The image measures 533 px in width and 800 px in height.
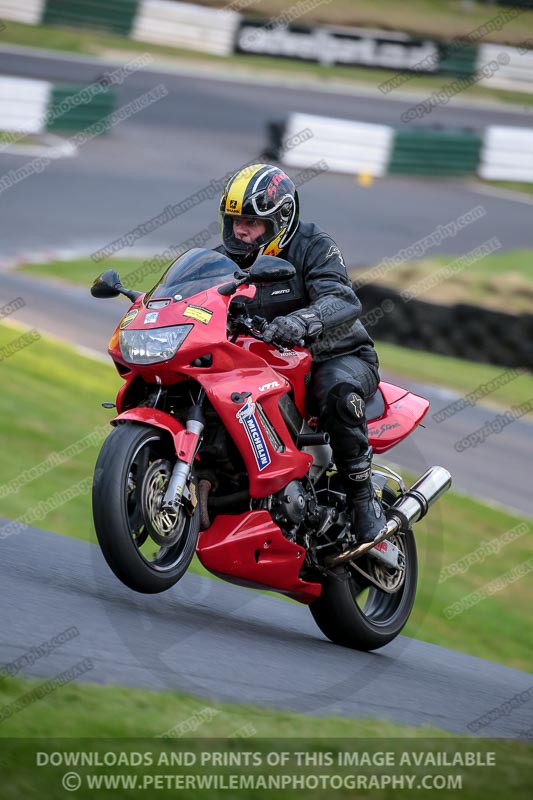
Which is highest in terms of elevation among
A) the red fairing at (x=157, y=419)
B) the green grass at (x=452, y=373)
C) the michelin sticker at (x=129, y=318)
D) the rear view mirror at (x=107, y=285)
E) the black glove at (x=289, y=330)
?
the black glove at (x=289, y=330)

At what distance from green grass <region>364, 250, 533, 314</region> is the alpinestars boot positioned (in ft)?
34.9

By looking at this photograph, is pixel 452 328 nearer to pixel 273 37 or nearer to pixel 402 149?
pixel 402 149

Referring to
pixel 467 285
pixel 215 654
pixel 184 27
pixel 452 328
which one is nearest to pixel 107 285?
pixel 215 654

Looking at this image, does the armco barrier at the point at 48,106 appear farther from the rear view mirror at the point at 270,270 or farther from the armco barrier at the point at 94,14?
the rear view mirror at the point at 270,270

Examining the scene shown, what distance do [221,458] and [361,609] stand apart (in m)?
1.50

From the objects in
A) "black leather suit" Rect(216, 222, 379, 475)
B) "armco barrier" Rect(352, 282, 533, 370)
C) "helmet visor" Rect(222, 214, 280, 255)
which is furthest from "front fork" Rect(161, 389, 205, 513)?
"armco barrier" Rect(352, 282, 533, 370)

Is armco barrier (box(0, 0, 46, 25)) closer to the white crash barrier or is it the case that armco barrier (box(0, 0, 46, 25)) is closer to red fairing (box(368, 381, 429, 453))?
the white crash barrier

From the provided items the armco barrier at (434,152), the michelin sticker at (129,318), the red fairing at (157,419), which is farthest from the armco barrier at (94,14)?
the red fairing at (157,419)

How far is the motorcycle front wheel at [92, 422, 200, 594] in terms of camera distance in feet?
14.9

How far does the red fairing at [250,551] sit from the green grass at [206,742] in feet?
3.75

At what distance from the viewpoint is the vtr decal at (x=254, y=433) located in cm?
504

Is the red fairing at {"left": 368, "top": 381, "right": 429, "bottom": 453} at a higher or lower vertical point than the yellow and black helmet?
lower

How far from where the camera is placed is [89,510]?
8.84 meters

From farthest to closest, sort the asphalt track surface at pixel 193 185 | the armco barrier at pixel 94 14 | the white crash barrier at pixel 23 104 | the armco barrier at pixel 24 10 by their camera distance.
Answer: the armco barrier at pixel 94 14 < the armco barrier at pixel 24 10 < the white crash barrier at pixel 23 104 < the asphalt track surface at pixel 193 185
